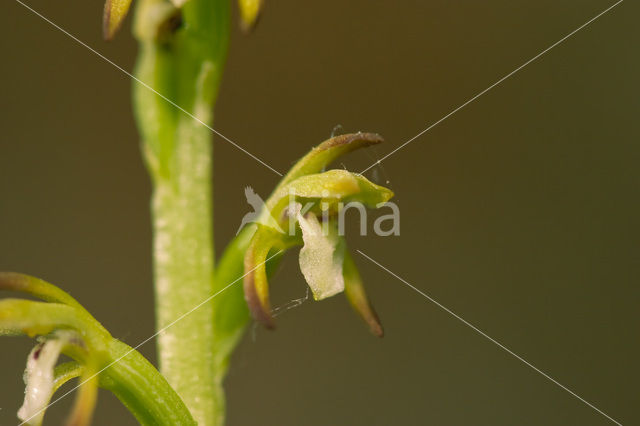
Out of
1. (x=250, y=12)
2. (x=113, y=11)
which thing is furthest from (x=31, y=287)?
(x=250, y=12)

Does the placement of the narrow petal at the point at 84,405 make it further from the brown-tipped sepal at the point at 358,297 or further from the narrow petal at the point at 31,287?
the brown-tipped sepal at the point at 358,297

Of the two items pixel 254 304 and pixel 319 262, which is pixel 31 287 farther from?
pixel 319 262

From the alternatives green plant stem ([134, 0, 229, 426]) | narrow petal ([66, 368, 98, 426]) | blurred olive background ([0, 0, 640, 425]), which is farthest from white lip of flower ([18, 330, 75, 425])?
blurred olive background ([0, 0, 640, 425])

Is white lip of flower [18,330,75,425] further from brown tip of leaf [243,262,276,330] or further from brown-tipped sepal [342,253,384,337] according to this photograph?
brown-tipped sepal [342,253,384,337]

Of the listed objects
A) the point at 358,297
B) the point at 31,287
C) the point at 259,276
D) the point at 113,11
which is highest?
the point at 113,11

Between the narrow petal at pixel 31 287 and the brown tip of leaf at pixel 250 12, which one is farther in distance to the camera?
the brown tip of leaf at pixel 250 12

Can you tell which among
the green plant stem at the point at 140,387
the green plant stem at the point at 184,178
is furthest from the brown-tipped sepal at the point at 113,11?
the green plant stem at the point at 140,387
